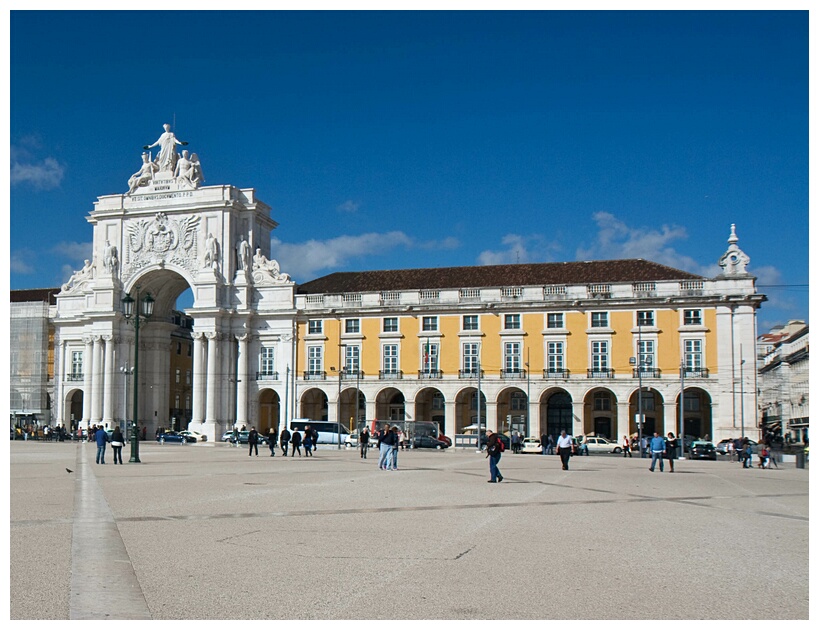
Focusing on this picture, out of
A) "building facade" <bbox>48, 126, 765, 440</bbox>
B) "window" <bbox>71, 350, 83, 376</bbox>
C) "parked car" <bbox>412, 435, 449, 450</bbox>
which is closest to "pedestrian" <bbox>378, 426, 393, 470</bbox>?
"parked car" <bbox>412, 435, 449, 450</bbox>

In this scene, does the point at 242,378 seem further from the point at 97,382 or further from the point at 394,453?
the point at 394,453

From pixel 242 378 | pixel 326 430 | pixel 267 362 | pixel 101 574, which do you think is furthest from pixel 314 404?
pixel 101 574

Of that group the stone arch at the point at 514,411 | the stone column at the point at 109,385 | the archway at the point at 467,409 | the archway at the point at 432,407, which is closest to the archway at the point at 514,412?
the stone arch at the point at 514,411

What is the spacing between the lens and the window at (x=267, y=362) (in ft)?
243

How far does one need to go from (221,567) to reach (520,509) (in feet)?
26.8

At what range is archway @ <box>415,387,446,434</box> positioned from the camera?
71.2m

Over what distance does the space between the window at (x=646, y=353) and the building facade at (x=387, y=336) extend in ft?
0.30

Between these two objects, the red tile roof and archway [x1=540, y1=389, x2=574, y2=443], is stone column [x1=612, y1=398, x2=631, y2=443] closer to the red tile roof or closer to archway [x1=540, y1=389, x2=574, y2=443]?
archway [x1=540, y1=389, x2=574, y2=443]

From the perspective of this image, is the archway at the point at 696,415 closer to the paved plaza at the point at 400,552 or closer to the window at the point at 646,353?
the window at the point at 646,353

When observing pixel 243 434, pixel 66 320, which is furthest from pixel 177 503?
pixel 66 320

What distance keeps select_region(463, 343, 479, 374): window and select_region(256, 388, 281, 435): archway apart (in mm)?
15650

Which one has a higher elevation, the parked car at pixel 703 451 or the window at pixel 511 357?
the window at pixel 511 357

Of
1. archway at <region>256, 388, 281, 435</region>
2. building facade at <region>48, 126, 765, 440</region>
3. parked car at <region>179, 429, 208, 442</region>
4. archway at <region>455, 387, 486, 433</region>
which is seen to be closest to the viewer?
building facade at <region>48, 126, 765, 440</region>
